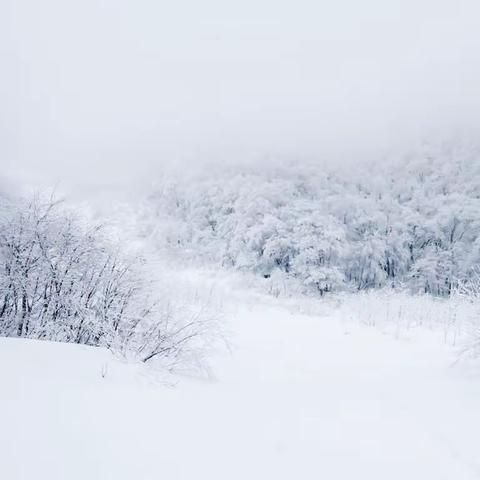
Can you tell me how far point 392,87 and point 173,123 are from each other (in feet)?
81.0

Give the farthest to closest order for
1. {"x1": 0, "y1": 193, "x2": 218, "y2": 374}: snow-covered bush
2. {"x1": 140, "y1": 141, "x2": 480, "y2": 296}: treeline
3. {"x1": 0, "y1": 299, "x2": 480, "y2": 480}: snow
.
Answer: {"x1": 140, "y1": 141, "x2": 480, "y2": 296}: treeline → {"x1": 0, "y1": 193, "x2": 218, "y2": 374}: snow-covered bush → {"x1": 0, "y1": 299, "x2": 480, "y2": 480}: snow

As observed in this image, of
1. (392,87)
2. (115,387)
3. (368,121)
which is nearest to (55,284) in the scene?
(115,387)

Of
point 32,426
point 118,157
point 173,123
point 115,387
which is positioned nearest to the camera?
point 32,426

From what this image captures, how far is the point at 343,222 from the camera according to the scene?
26781mm

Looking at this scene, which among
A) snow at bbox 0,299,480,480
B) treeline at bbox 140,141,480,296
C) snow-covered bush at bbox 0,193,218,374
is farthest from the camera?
treeline at bbox 140,141,480,296

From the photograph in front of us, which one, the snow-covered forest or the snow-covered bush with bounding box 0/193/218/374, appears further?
the snow-covered bush with bounding box 0/193/218/374

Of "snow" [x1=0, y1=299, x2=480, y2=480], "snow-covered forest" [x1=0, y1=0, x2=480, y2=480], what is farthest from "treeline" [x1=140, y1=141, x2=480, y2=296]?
"snow" [x1=0, y1=299, x2=480, y2=480]

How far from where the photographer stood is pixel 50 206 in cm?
548

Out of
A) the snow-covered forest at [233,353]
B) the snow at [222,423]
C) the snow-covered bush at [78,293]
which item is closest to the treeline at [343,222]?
the snow-covered forest at [233,353]

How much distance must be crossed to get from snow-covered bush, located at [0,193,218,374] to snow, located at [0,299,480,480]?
709 mm

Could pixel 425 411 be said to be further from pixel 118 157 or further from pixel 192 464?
pixel 118 157

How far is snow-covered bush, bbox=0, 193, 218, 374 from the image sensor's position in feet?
16.5

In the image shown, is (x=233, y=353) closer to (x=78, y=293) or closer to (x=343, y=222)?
(x=78, y=293)

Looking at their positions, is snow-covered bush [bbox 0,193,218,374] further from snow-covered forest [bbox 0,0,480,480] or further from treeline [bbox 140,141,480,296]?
treeline [bbox 140,141,480,296]
